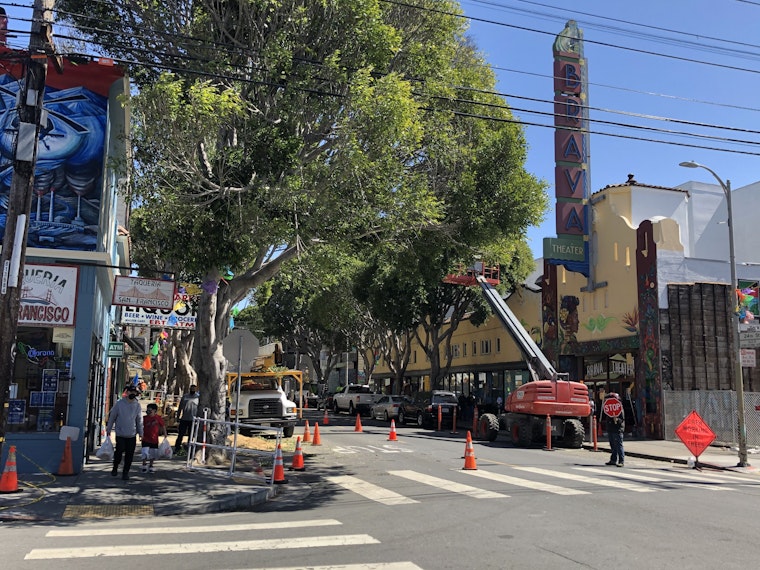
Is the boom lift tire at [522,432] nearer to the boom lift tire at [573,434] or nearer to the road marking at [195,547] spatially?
the boom lift tire at [573,434]

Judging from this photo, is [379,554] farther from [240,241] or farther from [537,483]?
[240,241]

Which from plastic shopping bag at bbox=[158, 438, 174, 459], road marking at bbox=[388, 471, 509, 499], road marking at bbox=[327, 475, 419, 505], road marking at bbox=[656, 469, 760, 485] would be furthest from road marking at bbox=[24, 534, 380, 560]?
road marking at bbox=[656, 469, 760, 485]

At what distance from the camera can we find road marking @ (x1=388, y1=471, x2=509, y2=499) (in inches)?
426

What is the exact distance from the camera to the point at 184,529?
8.56 metres

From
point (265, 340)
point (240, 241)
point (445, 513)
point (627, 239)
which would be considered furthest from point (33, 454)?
point (265, 340)

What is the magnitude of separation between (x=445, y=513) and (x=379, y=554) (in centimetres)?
255

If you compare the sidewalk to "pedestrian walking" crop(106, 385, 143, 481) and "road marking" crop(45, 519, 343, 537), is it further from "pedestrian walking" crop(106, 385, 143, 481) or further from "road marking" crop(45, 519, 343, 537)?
"road marking" crop(45, 519, 343, 537)

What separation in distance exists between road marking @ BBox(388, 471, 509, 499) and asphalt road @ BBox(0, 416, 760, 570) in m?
0.03

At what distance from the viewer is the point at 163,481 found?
12.2m

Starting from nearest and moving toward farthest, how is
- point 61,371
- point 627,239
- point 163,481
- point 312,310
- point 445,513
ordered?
point 445,513 < point 163,481 < point 61,371 < point 627,239 < point 312,310

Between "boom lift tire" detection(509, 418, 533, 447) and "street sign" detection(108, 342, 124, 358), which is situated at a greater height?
"street sign" detection(108, 342, 124, 358)

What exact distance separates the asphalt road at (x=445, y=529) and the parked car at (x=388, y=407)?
67.3ft

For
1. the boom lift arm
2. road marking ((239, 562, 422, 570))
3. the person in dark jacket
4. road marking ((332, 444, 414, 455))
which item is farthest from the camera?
the boom lift arm

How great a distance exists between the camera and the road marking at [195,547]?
7.05 meters
